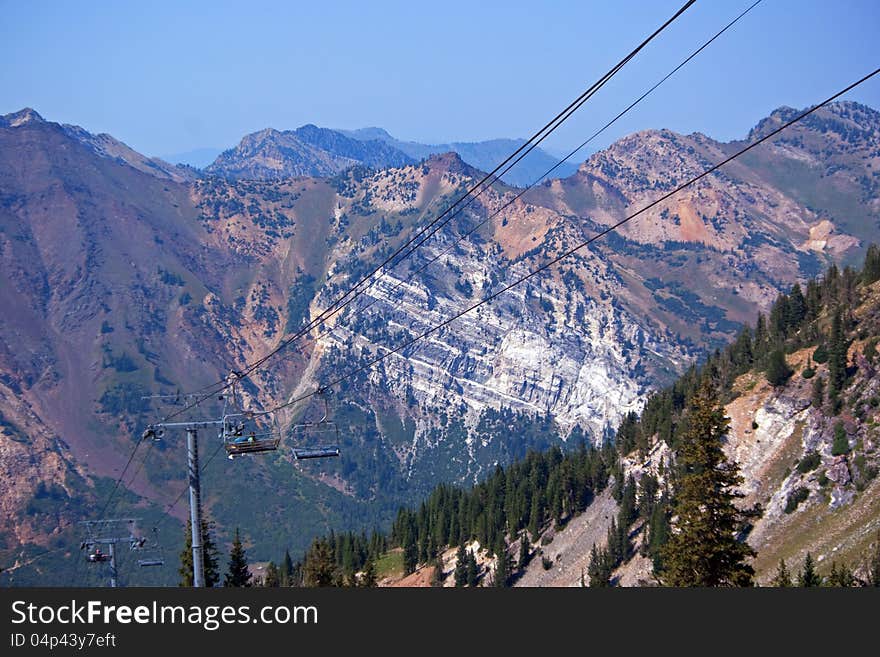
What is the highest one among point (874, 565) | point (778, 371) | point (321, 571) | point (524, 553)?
point (778, 371)

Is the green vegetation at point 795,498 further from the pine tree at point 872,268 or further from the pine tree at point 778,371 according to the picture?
the pine tree at point 872,268

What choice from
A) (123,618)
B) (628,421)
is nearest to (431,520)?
(628,421)

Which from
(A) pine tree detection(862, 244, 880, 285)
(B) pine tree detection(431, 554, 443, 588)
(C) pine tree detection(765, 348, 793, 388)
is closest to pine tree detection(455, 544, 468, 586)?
(B) pine tree detection(431, 554, 443, 588)

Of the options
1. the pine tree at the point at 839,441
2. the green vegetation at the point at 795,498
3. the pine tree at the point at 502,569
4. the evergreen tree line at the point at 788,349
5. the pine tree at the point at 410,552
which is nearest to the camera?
the green vegetation at the point at 795,498

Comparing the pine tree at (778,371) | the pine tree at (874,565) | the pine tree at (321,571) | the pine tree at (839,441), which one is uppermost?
the pine tree at (778,371)

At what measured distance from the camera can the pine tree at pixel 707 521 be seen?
51.4m

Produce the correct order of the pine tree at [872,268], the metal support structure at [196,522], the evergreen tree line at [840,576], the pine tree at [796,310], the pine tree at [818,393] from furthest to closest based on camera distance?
the pine tree at [796,310]
the pine tree at [872,268]
the pine tree at [818,393]
the evergreen tree line at [840,576]
the metal support structure at [196,522]

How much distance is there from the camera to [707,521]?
51500 millimetres

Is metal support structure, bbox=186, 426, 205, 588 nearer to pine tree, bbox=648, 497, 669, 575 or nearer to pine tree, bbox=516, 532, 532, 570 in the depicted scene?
pine tree, bbox=648, 497, 669, 575

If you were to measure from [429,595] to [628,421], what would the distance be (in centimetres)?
14141

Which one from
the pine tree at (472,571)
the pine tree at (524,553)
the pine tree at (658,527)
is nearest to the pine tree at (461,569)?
the pine tree at (472,571)

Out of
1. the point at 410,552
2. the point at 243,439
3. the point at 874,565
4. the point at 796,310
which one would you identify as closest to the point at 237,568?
the point at 243,439

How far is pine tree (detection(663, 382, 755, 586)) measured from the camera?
51375 millimetres

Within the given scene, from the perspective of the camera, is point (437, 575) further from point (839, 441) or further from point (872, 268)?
point (872, 268)
